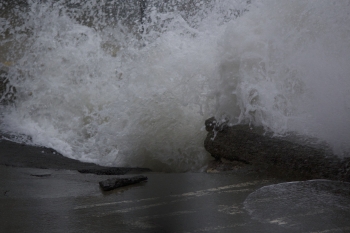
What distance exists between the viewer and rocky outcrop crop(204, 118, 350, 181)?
12.7 feet

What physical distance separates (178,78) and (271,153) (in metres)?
2.10

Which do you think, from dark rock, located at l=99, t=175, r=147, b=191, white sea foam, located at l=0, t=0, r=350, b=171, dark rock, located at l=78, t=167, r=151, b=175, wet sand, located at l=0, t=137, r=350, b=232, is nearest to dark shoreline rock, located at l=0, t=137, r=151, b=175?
dark rock, located at l=78, t=167, r=151, b=175

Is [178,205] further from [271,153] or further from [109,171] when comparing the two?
[109,171]

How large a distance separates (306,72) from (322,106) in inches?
18.0

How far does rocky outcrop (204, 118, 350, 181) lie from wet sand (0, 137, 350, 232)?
25 cm

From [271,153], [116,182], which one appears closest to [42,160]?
[116,182]

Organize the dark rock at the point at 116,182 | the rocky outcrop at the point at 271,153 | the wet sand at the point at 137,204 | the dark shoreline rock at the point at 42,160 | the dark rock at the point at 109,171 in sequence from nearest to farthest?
the wet sand at the point at 137,204
the dark rock at the point at 116,182
the rocky outcrop at the point at 271,153
the dark rock at the point at 109,171
the dark shoreline rock at the point at 42,160

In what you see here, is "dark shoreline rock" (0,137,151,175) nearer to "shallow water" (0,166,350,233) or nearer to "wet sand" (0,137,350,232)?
"wet sand" (0,137,350,232)

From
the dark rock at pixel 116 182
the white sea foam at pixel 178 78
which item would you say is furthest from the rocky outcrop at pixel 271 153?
the dark rock at pixel 116 182

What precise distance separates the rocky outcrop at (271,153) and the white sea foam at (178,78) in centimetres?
17

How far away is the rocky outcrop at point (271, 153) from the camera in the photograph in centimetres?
387

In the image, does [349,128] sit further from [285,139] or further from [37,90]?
[37,90]

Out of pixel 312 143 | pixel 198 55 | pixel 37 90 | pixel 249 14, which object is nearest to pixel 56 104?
pixel 37 90

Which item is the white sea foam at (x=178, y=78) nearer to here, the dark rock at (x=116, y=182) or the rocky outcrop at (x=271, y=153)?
the rocky outcrop at (x=271, y=153)
